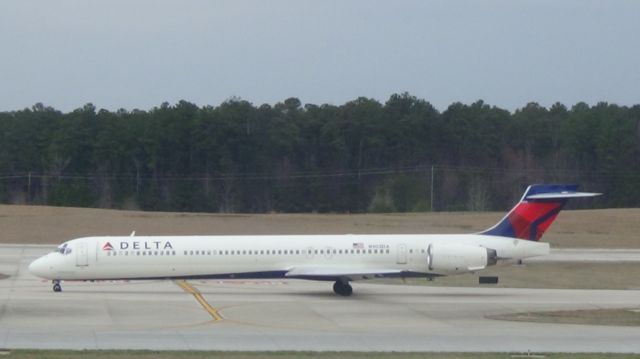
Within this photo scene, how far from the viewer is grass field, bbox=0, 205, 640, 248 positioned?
72.3 metres

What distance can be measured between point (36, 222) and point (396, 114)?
44.3 metres

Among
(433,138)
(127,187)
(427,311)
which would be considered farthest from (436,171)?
(427,311)

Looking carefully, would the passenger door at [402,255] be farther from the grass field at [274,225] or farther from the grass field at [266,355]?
the grass field at [274,225]

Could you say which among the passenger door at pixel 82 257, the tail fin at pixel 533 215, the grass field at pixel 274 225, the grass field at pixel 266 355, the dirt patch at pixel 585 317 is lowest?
the grass field at pixel 266 355

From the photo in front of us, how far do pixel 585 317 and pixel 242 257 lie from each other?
12.3 metres

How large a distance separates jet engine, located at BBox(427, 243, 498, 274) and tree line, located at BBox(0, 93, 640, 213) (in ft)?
205

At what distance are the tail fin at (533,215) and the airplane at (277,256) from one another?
0.11 ft

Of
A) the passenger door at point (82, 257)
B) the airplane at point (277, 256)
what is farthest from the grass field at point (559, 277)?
the passenger door at point (82, 257)

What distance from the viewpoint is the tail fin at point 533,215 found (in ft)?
128

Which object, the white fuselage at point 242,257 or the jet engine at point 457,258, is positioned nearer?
the jet engine at point 457,258

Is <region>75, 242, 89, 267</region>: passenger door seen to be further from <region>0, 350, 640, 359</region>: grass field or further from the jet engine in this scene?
<region>0, 350, 640, 359</region>: grass field

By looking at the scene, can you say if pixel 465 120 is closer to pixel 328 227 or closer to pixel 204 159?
pixel 204 159

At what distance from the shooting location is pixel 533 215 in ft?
128

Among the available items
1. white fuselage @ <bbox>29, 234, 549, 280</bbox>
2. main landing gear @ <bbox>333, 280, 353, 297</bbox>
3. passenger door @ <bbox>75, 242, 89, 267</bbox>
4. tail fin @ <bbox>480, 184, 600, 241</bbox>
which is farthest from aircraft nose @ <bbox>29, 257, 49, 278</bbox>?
tail fin @ <bbox>480, 184, 600, 241</bbox>
